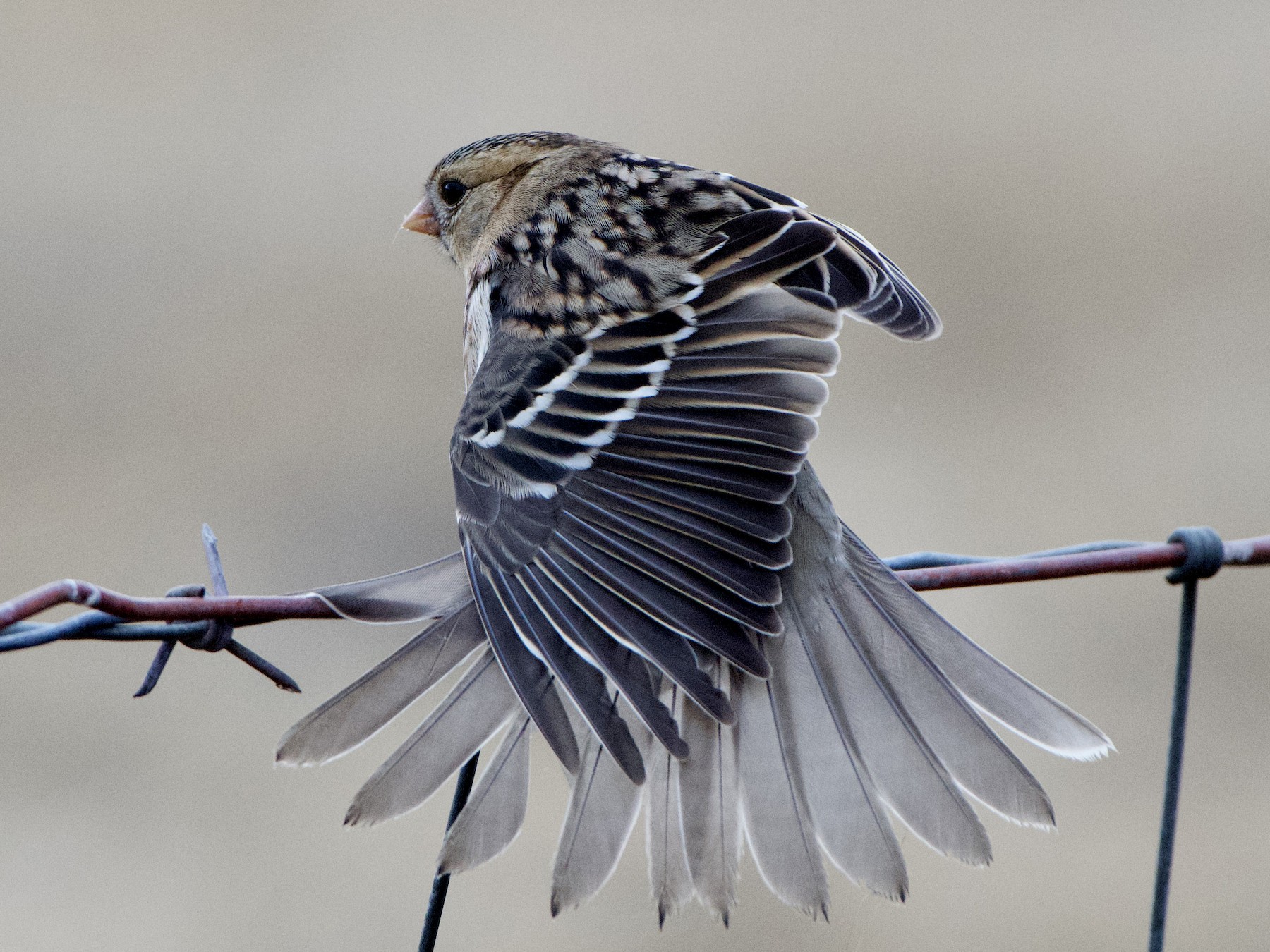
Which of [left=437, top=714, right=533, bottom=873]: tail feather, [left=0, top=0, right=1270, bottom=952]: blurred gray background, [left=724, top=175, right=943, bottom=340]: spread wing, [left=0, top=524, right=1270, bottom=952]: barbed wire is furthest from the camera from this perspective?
[left=0, top=0, right=1270, bottom=952]: blurred gray background

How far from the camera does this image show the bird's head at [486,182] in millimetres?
3770

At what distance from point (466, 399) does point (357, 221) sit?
304 inches

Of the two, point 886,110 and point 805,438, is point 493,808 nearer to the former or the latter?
point 805,438

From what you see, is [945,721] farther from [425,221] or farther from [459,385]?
[459,385]

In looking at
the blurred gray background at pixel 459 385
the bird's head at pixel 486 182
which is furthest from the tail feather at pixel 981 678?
the blurred gray background at pixel 459 385

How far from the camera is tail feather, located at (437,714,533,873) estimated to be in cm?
226

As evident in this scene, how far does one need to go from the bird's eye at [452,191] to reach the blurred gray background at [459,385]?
7.12 ft

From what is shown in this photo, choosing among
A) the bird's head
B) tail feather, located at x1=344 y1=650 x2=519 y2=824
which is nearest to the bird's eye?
the bird's head

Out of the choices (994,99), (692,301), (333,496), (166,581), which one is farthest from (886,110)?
(692,301)

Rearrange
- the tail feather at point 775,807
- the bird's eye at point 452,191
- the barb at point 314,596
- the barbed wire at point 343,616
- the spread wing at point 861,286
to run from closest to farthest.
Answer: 1. the barb at point 314,596
2. the barbed wire at point 343,616
3. the tail feather at point 775,807
4. the spread wing at point 861,286
5. the bird's eye at point 452,191

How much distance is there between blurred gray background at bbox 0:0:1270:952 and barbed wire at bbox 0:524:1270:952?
2967 mm

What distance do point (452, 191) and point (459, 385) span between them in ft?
15.1

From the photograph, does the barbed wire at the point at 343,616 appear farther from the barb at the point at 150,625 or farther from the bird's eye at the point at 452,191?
the bird's eye at the point at 452,191

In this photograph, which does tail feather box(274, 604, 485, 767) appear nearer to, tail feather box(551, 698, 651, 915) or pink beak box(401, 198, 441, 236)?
tail feather box(551, 698, 651, 915)
